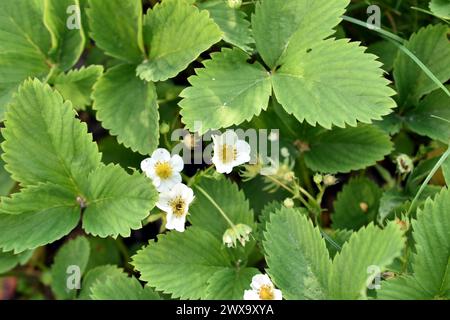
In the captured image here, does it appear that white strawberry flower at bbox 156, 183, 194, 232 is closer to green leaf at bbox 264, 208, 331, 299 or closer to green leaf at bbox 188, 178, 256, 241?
green leaf at bbox 188, 178, 256, 241

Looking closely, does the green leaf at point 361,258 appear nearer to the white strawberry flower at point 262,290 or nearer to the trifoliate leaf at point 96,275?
the white strawberry flower at point 262,290

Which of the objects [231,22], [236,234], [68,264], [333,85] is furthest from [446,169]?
[68,264]

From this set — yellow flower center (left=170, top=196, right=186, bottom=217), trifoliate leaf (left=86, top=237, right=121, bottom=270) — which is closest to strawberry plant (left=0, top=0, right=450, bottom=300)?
yellow flower center (left=170, top=196, right=186, bottom=217)

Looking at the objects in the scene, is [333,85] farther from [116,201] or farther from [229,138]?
[116,201]

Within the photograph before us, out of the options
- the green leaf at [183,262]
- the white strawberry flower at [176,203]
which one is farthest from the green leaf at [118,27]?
the green leaf at [183,262]
